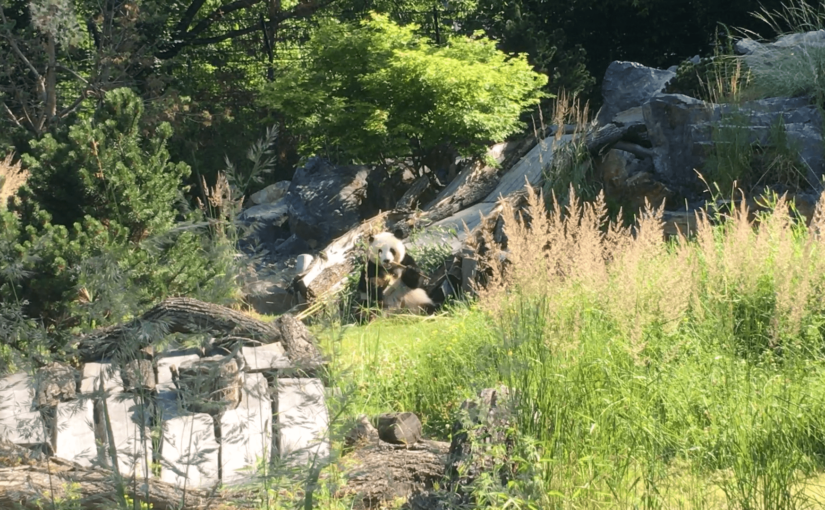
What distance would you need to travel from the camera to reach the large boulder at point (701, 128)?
7980mm

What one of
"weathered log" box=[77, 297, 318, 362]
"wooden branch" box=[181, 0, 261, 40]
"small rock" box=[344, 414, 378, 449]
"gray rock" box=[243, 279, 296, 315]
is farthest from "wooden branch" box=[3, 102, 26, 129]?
"small rock" box=[344, 414, 378, 449]

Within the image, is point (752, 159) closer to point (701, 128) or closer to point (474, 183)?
point (701, 128)

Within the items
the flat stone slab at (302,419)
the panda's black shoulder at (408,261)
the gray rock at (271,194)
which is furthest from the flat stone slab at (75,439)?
the gray rock at (271,194)

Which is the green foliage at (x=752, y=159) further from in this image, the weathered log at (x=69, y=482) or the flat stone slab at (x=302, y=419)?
the weathered log at (x=69, y=482)

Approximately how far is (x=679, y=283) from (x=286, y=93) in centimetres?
1001

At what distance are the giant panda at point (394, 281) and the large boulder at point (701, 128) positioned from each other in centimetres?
253

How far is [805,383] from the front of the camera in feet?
13.0

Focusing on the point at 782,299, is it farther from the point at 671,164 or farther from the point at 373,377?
the point at 671,164

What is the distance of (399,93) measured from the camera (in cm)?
1191

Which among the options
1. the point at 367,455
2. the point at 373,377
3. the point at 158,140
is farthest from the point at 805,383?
the point at 158,140

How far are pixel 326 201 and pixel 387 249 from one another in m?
3.54

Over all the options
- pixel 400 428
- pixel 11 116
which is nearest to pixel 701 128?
pixel 400 428

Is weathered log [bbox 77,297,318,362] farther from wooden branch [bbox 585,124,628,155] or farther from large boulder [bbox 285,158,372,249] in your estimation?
large boulder [bbox 285,158,372,249]

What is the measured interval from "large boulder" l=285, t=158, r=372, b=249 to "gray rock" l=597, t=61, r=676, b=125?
3.28 metres
